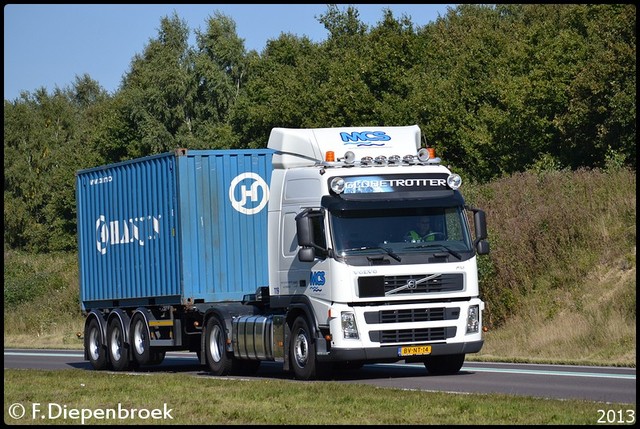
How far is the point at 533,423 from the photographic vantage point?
476 inches

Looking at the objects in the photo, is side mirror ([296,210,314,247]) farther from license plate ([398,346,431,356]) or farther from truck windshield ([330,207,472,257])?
license plate ([398,346,431,356])

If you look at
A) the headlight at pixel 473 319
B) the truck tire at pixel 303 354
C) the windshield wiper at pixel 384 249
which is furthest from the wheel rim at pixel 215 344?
the headlight at pixel 473 319

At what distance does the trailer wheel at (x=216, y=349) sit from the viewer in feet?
70.0

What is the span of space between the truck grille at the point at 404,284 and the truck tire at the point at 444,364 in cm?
165

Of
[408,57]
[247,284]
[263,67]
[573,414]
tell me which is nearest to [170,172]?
[247,284]

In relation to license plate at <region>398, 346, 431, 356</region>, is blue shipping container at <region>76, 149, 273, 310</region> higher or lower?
higher

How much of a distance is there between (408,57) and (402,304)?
145 ft

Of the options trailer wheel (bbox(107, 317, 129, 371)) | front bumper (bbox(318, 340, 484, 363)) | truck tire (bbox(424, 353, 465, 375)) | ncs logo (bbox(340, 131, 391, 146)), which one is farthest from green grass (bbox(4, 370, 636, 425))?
trailer wheel (bbox(107, 317, 129, 371))

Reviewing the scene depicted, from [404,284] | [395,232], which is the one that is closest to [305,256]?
[395,232]

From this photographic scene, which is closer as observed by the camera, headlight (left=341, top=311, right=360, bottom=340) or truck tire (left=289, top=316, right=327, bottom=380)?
headlight (left=341, top=311, right=360, bottom=340)

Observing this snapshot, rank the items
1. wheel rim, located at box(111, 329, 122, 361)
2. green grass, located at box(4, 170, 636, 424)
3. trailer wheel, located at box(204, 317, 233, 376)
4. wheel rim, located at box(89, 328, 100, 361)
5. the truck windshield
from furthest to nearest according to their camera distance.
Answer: wheel rim, located at box(89, 328, 100, 361) → wheel rim, located at box(111, 329, 122, 361) → trailer wheel, located at box(204, 317, 233, 376) → the truck windshield → green grass, located at box(4, 170, 636, 424)

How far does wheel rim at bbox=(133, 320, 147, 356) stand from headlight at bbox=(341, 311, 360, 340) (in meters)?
6.44

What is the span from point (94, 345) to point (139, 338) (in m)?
Answer: 2.19

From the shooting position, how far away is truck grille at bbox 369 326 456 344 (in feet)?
60.8
